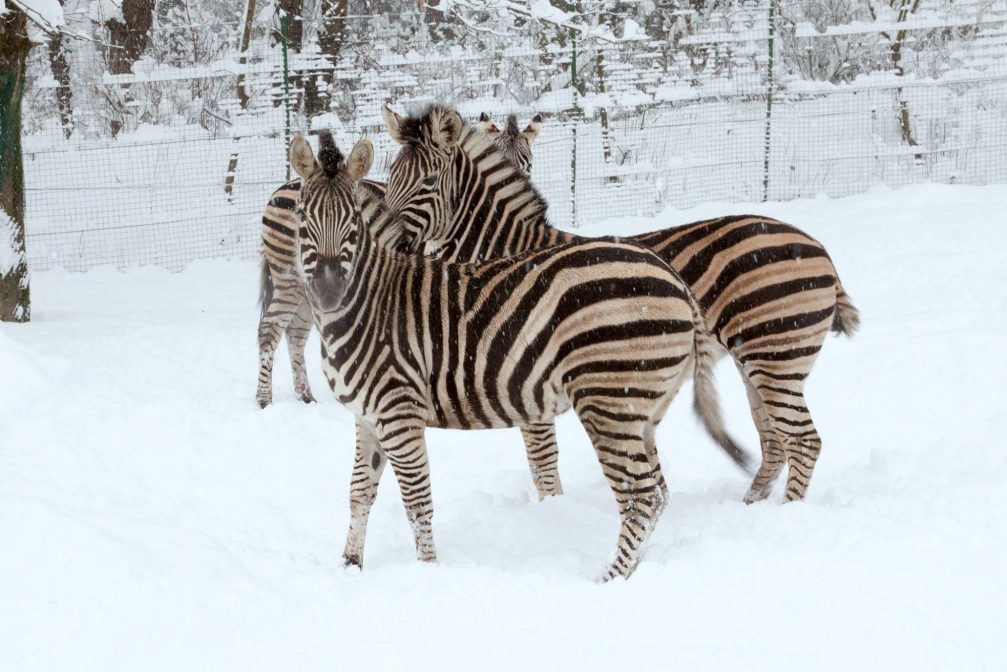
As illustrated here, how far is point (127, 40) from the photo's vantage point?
1432 cm

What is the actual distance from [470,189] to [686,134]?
10.0 m

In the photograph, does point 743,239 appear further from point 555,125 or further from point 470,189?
point 555,125

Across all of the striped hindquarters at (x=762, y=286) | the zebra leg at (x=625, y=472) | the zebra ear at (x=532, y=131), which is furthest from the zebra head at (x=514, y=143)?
the zebra leg at (x=625, y=472)

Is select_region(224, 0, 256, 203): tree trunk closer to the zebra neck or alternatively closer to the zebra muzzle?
the zebra neck

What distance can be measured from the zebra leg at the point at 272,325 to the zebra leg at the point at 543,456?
2770mm

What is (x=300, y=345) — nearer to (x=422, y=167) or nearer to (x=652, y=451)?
(x=422, y=167)

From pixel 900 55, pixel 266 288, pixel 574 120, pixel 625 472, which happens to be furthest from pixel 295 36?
pixel 625 472

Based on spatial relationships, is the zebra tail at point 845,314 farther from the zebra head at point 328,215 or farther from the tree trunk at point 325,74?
the tree trunk at point 325,74

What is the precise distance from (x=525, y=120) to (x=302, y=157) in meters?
9.86

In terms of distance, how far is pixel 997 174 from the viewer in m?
14.9

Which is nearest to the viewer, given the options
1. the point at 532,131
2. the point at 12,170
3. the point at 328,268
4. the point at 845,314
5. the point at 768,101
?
the point at 328,268

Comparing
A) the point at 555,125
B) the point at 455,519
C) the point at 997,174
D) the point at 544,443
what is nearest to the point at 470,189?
the point at 544,443

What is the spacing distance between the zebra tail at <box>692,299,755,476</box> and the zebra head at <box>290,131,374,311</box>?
1.70m

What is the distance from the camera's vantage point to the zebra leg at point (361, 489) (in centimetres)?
504
